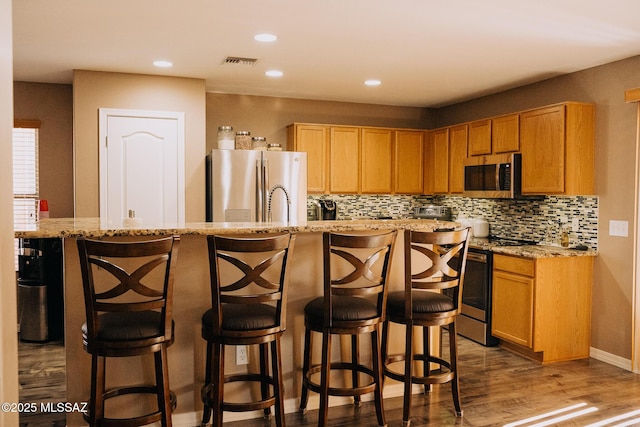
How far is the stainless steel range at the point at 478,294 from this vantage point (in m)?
4.80

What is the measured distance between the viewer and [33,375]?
3.92m

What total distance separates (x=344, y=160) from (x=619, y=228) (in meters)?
2.87

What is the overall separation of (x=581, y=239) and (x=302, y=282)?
A: 2.82 m

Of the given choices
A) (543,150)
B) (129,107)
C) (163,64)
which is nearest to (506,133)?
(543,150)

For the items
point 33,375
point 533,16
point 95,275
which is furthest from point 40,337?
point 533,16

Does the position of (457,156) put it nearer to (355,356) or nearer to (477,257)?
(477,257)

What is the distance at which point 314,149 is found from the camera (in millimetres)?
5863

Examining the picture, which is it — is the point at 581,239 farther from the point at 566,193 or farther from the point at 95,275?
the point at 95,275

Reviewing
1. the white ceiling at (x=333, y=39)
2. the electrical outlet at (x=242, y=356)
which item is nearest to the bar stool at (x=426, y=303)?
the electrical outlet at (x=242, y=356)

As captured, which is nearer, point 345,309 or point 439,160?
point 345,309

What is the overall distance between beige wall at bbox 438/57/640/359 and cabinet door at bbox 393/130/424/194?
2002 mm

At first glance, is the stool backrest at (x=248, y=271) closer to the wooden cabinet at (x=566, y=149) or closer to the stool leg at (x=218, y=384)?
the stool leg at (x=218, y=384)

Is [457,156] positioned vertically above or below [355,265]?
above

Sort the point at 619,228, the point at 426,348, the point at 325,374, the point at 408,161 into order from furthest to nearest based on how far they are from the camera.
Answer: the point at 408,161 → the point at 619,228 → the point at 426,348 → the point at 325,374
